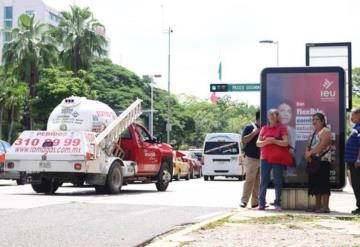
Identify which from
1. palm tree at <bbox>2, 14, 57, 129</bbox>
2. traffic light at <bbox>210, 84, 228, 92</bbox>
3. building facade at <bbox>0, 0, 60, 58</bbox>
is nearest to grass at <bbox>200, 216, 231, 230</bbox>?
traffic light at <bbox>210, 84, 228, 92</bbox>

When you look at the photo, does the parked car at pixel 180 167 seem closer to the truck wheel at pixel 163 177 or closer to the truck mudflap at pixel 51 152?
the truck wheel at pixel 163 177

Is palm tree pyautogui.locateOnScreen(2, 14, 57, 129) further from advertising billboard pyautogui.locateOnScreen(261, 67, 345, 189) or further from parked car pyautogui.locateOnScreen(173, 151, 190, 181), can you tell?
advertising billboard pyautogui.locateOnScreen(261, 67, 345, 189)

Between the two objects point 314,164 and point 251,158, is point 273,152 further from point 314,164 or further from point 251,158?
point 251,158

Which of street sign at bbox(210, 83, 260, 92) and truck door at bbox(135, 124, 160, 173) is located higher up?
street sign at bbox(210, 83, 260, 92)

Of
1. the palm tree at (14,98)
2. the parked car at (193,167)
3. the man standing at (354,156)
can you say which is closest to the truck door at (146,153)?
the man standing at (354,156)

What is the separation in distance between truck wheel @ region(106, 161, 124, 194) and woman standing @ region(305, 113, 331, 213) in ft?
23.2

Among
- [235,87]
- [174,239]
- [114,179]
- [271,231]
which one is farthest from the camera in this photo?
[235,87]

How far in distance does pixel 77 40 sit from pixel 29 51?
15.4 feet

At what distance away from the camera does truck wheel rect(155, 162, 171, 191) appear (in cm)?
2039

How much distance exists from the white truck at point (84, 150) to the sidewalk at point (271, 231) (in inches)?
253

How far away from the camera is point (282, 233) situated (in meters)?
8.87

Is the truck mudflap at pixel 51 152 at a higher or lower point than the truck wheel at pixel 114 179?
higher

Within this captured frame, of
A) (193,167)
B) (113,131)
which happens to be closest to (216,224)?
(113,131)

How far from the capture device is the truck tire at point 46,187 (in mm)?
17797
